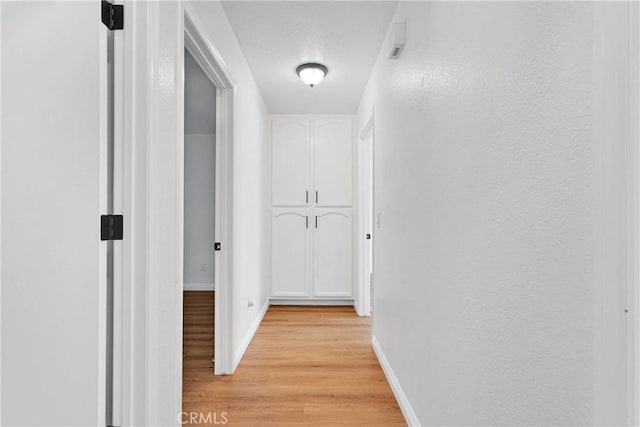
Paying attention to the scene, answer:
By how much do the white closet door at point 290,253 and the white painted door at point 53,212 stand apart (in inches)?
134

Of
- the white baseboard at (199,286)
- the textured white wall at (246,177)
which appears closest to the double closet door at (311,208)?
the textured white wall at (246,177)

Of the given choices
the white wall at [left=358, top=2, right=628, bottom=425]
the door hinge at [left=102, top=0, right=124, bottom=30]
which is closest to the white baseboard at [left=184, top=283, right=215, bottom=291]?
the white wall at [left=358, top=2, right=628, bottom=425]

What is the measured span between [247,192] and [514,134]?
2.56 meters

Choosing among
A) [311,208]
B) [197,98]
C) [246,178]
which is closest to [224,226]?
[246,178]

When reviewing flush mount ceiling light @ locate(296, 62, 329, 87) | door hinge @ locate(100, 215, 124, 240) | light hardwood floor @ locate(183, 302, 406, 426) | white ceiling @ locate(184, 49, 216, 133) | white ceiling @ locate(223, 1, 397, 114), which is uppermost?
white ceiling @ locate(184, 49, 216, 133)

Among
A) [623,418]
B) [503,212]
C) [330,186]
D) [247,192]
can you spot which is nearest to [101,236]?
[503,212]

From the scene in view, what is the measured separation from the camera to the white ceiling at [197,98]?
349 centimetres

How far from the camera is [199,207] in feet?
20.1

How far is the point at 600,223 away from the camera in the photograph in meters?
0.64

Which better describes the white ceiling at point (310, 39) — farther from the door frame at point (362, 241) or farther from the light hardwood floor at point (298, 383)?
the light hardwood floor at point (298, 383)

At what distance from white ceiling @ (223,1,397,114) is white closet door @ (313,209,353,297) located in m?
1.56

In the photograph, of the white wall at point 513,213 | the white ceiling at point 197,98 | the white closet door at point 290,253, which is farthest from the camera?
the white closet door at point 290,253

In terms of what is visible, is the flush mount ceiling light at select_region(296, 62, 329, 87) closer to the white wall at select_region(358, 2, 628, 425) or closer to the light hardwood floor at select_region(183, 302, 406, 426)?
the white wall at select_region(358, 2, 628, 425)

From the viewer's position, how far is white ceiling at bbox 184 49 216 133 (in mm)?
3488
